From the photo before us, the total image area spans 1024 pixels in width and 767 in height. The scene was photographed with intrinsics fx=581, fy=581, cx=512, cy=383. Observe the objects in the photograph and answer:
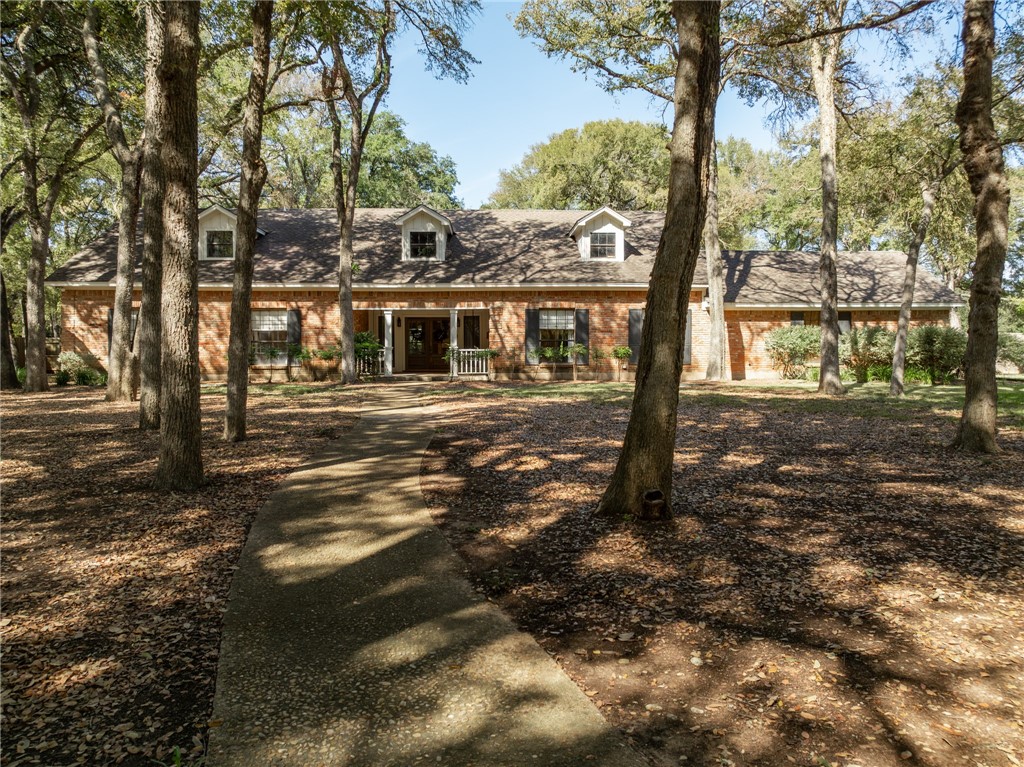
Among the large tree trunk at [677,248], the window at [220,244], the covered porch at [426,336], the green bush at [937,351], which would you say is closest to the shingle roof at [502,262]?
the window at [220,244]

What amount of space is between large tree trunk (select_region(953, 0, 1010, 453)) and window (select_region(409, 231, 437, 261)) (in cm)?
1587

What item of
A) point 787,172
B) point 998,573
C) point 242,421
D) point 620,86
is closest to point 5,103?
point 242,421

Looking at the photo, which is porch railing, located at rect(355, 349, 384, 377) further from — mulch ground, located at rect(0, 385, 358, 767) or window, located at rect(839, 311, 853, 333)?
window, located at rect(839, 311, 853, 333)

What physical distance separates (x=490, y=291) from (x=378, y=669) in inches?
681

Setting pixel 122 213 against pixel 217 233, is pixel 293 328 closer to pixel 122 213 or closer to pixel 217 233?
pixel 217 233

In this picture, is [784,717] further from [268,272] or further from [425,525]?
[268,272]

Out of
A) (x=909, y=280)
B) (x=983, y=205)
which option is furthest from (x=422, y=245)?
(x=983, y=205)

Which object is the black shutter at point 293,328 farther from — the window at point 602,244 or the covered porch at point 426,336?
the window at point 602,244

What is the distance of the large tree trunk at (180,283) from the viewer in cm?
558

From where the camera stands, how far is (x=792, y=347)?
774 inches

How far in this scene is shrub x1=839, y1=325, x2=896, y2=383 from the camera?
18.7m

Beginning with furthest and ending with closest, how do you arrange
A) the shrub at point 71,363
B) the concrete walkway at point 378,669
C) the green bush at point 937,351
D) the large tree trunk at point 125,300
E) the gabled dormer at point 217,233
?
the gabled dormer at point 217,233 → the shrub at point 71,363 → the green bush at point 937,351 → the large tree trunk at point 125,300 → the concrete walkway at point 378,669

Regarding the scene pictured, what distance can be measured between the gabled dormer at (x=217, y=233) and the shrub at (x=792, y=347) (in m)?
18.5

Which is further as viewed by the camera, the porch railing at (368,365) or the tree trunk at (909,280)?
the porch railing at (368,365)
